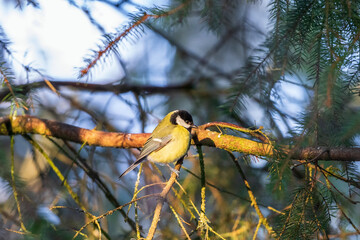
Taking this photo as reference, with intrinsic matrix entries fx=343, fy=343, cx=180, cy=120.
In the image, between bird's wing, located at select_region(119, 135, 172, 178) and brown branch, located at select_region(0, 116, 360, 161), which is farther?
bird's wing, located at select_region(119, 135, 172, 178)

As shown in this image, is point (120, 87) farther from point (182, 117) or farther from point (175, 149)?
point (175, 149)

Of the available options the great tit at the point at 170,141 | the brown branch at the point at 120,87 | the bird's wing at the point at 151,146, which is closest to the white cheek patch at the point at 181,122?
the great tit at the point at 170,141

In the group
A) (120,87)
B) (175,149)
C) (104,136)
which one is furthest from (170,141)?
(120,87)

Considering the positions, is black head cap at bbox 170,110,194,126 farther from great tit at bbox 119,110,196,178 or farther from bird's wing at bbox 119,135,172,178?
bird's wing at bbox 119,135,172,178

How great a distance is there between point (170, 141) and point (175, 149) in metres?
0.10

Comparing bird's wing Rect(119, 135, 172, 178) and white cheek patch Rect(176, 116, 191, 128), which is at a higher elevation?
white cheek patch Rect(176, 116, 191, 128)

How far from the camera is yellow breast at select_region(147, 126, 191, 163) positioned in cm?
156

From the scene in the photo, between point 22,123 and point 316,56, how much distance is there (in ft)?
4.28

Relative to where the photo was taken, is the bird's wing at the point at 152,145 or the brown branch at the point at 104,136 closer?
the brown branch at the point at 104,136

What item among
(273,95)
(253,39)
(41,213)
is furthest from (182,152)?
(253,39)

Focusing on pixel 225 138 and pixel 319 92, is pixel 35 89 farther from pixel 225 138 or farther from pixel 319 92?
pixel 319 92

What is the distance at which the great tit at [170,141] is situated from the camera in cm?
158

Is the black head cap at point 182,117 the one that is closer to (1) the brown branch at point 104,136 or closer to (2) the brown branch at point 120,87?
(1) the brown branch at point 104,136

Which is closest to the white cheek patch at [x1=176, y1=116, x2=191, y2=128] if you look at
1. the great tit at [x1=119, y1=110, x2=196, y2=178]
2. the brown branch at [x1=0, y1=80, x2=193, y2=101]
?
the great tit at [x1=119, y1=110, x2=196, y2=178]
